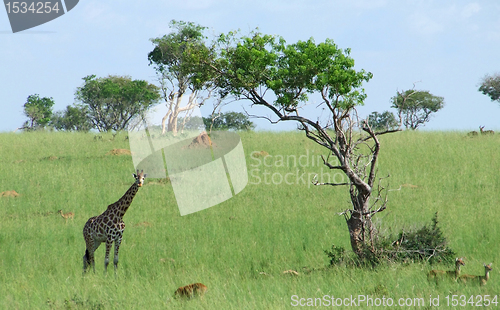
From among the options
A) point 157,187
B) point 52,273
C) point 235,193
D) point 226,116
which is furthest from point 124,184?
point 226,116

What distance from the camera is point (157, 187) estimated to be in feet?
70.4

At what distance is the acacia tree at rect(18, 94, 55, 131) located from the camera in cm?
5761

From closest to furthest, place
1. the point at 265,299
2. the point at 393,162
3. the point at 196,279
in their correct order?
the point at 265,299
the point at 196,279
the point at 393,162

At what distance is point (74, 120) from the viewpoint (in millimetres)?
58719

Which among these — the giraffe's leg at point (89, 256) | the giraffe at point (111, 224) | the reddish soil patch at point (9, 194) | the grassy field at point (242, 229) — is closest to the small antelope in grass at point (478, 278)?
the grassy field at point (242, 229)

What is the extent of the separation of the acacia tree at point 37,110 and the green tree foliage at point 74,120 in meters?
2.17

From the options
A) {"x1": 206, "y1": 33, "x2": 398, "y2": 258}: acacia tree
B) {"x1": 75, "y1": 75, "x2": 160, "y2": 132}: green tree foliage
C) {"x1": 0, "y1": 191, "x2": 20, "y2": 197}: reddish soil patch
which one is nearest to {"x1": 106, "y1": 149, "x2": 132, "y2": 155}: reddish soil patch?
{"x1": 0, "y1": 191, "x2": 20, "y2": 197}: reddish soil patch

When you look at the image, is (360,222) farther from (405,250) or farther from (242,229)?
(242,229)

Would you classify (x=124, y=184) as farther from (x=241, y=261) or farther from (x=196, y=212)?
(x=241, y=261)

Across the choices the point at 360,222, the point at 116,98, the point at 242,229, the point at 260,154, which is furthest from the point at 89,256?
the point at 116,98

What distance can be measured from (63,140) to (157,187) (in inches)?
535

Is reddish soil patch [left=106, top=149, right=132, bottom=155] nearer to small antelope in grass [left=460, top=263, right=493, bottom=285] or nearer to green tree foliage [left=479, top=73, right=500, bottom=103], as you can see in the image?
small antelope in grass [left=460, top=263, right=493, bottom=285]

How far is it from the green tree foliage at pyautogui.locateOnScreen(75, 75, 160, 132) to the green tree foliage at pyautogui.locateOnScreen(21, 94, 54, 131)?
304 inches

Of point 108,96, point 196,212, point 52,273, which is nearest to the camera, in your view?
point 52,273
